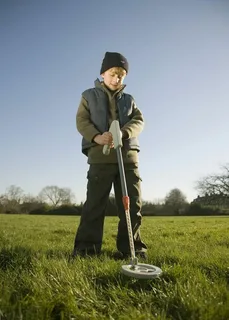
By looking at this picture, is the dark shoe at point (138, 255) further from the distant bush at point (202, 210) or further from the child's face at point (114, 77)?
the distant bush at point (202, 210)

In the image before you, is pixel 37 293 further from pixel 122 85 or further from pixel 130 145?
pixel 122 85

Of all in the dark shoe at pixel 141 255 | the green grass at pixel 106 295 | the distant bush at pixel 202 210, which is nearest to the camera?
the green grass at pixel 106 295

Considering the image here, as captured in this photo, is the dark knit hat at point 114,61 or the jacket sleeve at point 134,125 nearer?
the jacket sleeve at point 134,125

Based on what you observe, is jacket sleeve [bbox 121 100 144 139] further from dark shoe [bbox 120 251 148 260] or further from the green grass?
the green grass

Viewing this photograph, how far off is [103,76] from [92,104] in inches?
18.9

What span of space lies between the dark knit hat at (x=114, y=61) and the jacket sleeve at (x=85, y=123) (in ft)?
1.93

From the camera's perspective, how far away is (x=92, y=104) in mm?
4184

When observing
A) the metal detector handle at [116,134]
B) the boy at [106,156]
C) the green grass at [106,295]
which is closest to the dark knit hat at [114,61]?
the boy at [106,156]

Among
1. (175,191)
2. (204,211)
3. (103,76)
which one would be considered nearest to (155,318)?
(103,76)

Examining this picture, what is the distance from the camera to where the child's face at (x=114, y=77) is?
4.14 meters

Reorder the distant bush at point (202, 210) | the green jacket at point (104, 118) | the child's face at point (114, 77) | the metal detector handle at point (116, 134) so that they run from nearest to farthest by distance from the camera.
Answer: the metal detector handle at point (116, 134) → the green jacket at point (104, 118) → the child's face at point (114, 77) → the distant bush at point (202, 210)

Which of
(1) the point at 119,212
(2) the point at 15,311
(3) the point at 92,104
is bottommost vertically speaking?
(2) the point at 15,311

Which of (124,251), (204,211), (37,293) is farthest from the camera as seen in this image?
(204,211)

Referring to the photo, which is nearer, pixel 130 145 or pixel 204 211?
pixel 130 145
